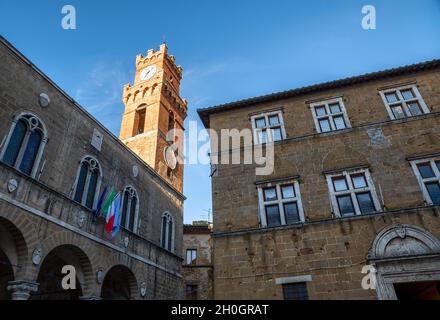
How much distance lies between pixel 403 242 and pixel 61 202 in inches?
475

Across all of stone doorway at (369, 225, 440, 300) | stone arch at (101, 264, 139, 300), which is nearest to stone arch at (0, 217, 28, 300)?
stone arch at (101, 264, 139, 300)

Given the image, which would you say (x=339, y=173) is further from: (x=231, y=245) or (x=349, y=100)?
(x=231, y=245)

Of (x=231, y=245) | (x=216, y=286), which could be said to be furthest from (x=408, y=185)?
(x=216, y=286)

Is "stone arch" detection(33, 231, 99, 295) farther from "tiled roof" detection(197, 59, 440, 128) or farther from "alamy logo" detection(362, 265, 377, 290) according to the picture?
"alamy logo" detection(362, 265, 377, 290)

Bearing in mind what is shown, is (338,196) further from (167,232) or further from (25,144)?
(167,232)

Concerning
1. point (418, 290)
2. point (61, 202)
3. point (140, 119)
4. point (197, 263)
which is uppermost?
point (140, 119)

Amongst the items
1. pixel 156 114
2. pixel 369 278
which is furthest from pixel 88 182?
pixel 156 114

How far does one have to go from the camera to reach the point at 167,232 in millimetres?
19969

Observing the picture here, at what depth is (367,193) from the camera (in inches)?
401

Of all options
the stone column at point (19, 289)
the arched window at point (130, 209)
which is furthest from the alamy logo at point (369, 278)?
the arched window at point (130, 209)

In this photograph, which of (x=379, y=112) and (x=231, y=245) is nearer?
(x=231, y=245)

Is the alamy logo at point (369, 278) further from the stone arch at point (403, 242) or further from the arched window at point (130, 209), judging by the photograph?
the arched window at point (130, 209)
